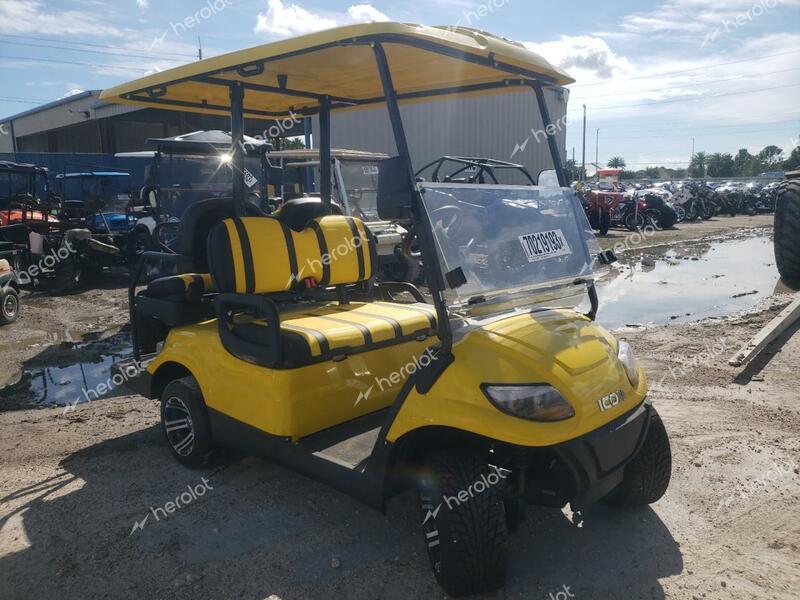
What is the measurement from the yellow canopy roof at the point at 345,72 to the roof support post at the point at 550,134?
0.28ft

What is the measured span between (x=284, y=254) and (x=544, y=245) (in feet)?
4.99

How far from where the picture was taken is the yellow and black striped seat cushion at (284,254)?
3357 mm

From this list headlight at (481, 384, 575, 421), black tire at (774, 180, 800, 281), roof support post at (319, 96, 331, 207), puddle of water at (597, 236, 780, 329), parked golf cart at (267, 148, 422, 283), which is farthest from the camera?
parked golf cart at (267, 148, 422, 283)

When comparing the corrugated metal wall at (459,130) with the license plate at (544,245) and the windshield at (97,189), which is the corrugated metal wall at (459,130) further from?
the license plate at (544,245)

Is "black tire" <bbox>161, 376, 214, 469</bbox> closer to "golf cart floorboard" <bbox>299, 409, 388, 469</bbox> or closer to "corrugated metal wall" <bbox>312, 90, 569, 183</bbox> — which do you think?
"golf cart floorboard" <bbox>299, 409, 388, 469</bbox>

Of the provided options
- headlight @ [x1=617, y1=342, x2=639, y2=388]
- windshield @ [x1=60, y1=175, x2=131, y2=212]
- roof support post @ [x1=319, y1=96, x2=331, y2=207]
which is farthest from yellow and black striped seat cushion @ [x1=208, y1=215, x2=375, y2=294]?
windshield @ [x1=60, y1=175, x2=131, y2=212]

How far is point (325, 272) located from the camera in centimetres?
387

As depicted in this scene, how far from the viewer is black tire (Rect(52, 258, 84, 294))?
10406 millimetres

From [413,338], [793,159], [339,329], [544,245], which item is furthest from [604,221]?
[793,159]

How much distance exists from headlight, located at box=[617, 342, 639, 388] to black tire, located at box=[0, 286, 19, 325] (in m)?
7.41

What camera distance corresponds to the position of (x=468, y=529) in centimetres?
225

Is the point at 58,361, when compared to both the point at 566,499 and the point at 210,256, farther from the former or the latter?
the point at 566,499

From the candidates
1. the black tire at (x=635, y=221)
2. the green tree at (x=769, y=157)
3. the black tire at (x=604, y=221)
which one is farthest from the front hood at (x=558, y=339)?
the green tree at (x=769, y=157)

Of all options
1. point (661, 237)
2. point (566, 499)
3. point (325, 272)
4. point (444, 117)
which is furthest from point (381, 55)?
point (444, 117)
